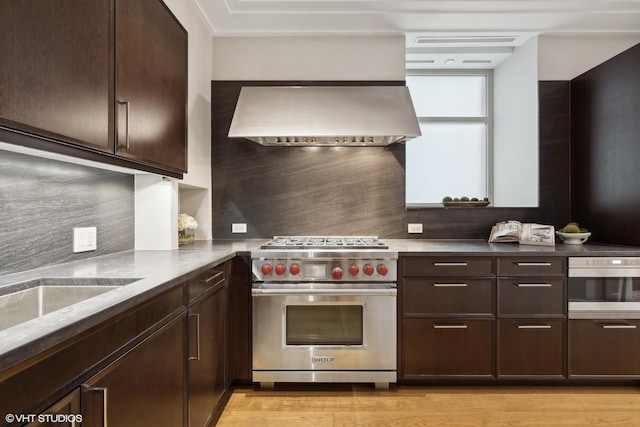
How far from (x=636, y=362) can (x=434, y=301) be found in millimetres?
1326

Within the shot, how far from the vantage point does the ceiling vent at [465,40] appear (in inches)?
124

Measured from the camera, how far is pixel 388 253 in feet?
7.99

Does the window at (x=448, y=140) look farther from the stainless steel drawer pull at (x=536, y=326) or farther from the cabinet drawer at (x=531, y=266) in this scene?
the stainless steel drawer pull at (x=536, y=326)

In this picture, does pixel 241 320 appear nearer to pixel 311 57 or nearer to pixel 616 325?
pixel 311 57

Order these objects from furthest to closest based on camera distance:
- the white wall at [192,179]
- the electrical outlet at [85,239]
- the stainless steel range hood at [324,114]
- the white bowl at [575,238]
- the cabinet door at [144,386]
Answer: the white bowl at [575,238] → the stainless steel range hood at [324,114] → the white wall at [192,179] → the electrical outlet at [85,239] → the cabinet door at [144,386]

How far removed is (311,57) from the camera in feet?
10.5

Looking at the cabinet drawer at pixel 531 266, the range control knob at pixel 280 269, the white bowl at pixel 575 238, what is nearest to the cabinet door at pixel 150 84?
the range control knob at pixel 280 269

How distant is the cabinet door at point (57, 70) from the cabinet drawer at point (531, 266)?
230cm

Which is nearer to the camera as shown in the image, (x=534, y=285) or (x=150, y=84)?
(x=150, y=84)

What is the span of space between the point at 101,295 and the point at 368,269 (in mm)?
1616

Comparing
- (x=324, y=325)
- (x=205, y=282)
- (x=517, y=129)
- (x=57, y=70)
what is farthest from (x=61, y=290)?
(x=517, y=129)

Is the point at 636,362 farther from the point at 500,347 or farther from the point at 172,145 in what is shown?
the point at 172,145

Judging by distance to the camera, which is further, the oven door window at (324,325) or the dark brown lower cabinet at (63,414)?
the oven door window at (324,325)

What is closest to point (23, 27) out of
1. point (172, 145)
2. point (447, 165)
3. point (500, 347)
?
point (172, 145)
